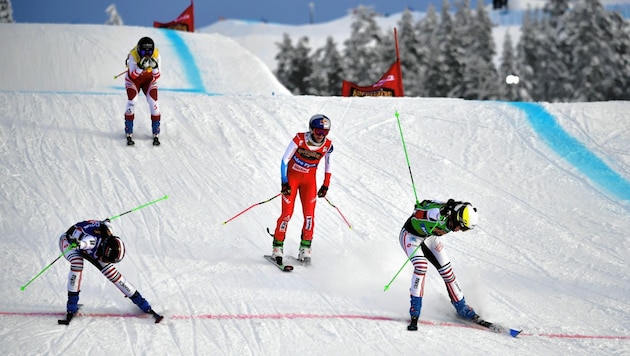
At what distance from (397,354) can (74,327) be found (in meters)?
2.86

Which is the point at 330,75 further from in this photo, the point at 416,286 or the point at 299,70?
the point at 416,286

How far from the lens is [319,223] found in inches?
345

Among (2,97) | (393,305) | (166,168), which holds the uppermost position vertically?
(2,97)

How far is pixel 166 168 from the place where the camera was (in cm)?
994

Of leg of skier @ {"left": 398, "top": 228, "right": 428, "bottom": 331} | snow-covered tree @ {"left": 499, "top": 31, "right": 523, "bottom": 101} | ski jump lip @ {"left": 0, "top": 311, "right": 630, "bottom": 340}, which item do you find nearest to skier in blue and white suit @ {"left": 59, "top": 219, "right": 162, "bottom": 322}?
ski jump lip @ {"left": 0, "top": 311, "right": 630, "bottom": 340}

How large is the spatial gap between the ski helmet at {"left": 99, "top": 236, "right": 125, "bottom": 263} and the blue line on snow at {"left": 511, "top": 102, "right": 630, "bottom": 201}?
24.8 feet

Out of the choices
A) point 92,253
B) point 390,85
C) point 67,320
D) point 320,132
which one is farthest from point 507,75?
point 67,320

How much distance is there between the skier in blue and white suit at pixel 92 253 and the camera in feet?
18.2

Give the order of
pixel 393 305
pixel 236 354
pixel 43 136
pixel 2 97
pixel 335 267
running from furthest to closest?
pixel 2 97
pixel 43 136
pixel 335 267
pixel 393 305
pixel 236 354

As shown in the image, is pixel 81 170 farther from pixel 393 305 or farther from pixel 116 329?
pixel 393 305

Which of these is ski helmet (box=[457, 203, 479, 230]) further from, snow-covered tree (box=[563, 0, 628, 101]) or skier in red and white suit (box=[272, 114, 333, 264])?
snow-covered tree (box=[563, 0, 628, 101])

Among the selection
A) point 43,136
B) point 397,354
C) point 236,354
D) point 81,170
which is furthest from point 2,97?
point 397,354

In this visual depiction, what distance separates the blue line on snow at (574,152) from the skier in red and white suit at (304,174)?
17.1 ft

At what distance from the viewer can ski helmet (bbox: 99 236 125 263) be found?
554 centimetres
